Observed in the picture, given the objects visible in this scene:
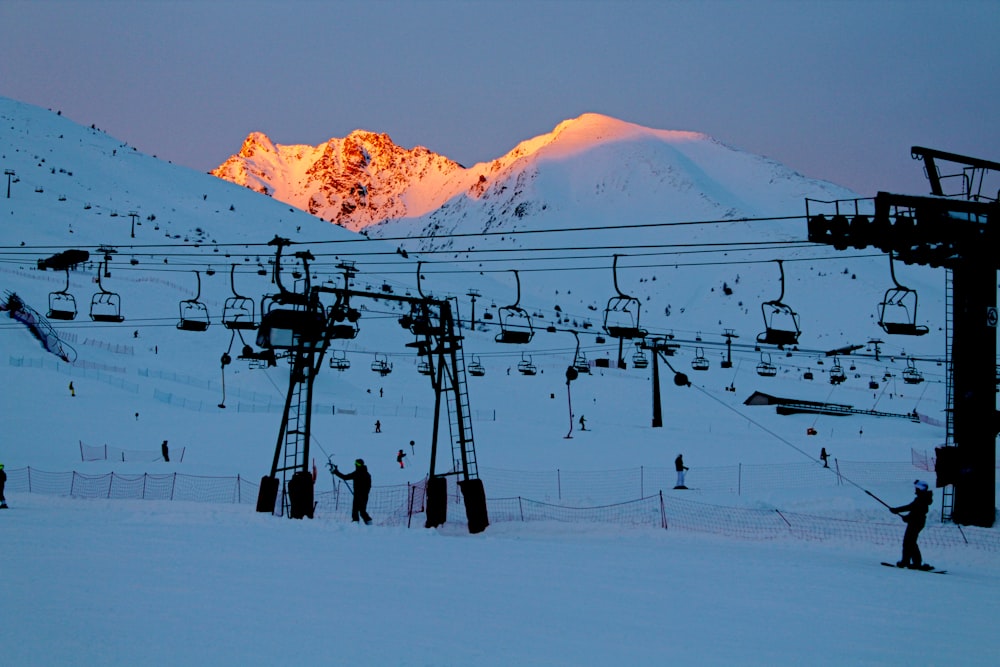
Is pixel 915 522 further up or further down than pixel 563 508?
further up

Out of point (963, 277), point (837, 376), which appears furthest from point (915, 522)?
A: point (837, 376)

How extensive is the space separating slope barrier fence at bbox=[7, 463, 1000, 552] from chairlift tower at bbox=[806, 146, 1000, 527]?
4.61 ft

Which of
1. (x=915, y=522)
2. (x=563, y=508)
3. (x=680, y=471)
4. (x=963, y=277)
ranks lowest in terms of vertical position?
(x=563, y=508)

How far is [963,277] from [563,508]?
12.1 m

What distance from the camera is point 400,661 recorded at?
8.00 m

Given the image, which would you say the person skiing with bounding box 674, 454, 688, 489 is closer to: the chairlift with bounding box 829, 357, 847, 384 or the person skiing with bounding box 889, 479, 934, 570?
the person skiing with bounding box 889, 479, 934, 570

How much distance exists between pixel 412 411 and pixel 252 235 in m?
61.9

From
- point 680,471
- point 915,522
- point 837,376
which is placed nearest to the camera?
point 915,522

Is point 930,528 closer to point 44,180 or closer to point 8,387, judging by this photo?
point 8,387

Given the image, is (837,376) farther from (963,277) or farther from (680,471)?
(963,277)

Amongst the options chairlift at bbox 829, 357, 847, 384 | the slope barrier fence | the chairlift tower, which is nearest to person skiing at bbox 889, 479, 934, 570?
the slope barrier fence

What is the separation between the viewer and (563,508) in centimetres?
2314

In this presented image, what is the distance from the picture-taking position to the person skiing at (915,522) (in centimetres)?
1412

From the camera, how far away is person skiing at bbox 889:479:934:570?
46.3 feet
